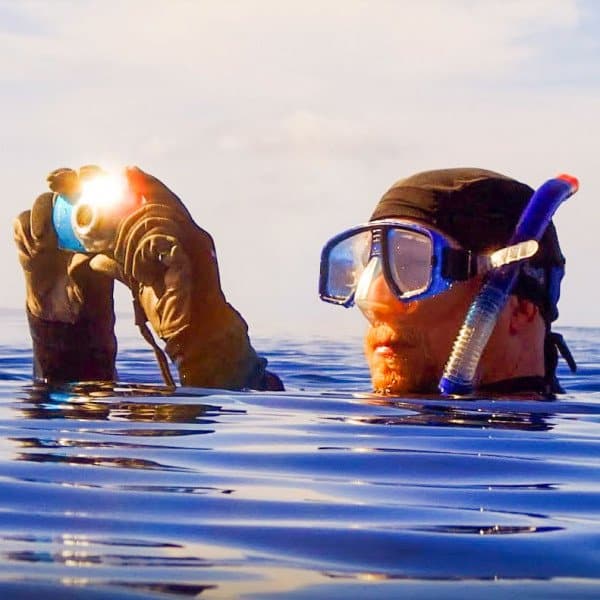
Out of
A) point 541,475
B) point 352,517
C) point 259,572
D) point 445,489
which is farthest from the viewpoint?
point 541,475

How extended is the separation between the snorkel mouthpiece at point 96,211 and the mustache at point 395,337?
125 cm

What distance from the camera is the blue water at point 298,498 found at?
2094mm

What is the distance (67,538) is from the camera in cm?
240

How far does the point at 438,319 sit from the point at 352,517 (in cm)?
296

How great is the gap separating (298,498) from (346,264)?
3155 millimetres

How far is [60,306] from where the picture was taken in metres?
6.69

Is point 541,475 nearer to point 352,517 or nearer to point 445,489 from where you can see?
point 445,489

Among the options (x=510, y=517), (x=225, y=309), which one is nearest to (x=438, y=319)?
(x=225, y=309)

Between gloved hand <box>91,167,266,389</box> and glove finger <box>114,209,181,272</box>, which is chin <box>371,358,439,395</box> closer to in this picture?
gloved hand <box>91,167,266,389</box>

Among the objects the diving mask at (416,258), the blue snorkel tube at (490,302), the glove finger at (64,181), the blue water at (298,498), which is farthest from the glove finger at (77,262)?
the blue snorkel tube at (490,302)

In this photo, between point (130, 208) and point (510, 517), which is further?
point (130, 208)

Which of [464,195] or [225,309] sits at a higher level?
[464,195]

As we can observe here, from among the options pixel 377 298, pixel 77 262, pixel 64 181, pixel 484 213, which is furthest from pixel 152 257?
pixel 484 213

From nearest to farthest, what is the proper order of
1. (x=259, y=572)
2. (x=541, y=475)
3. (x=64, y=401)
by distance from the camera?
(x=259, y=572) → (x=541, y=475) → (x=64, y=401)
